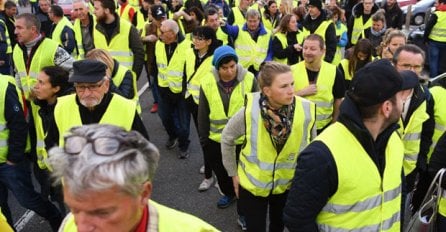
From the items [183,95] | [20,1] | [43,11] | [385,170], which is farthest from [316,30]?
[20,1]

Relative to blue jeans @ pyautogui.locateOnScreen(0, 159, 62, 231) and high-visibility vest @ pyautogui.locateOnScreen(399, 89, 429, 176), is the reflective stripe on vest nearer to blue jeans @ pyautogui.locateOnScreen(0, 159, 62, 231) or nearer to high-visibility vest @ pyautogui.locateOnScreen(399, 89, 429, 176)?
blue jeans @ pyautogui.locateOnScreen(0, 159, 62, 231)

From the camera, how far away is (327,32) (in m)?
6.87

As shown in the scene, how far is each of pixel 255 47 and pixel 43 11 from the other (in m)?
5.65

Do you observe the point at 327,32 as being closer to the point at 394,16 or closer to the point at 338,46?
the point at 338,46

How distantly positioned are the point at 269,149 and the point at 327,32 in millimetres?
4135

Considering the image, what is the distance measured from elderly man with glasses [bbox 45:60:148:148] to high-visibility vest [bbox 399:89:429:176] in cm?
216

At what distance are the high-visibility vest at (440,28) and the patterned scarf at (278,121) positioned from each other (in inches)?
259

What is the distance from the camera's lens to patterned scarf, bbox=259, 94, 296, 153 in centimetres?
317

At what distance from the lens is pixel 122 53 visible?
5891mm

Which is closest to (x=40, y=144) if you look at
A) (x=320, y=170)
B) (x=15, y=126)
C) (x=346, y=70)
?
(x=15, y=126)

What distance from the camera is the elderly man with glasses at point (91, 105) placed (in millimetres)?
3290

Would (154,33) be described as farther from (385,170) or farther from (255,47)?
(385,170)

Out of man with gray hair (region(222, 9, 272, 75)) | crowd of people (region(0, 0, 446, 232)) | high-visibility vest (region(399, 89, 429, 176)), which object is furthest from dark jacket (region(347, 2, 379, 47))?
high-visibility vest (region(399, 89, 429, 176))

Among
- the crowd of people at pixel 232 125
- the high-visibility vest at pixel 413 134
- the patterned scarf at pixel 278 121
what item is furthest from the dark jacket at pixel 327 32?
the patterned scarf at pixel 278 121
